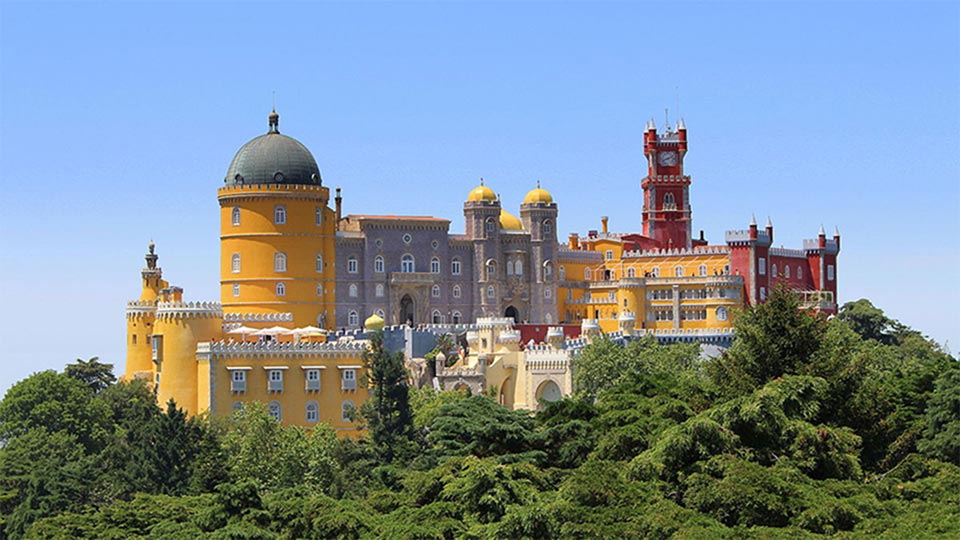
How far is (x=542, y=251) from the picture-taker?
100 meters

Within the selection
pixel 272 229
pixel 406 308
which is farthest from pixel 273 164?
pixel 406 308

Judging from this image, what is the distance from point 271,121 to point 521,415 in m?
43.3

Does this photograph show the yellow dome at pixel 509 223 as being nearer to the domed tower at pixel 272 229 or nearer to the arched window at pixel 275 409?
the domed tower at pixel 272 229

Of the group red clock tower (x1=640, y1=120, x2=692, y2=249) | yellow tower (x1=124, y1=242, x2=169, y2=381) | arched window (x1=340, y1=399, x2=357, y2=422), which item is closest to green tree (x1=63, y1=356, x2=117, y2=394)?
yellow tower (x1=124, y1=242, x2=169, y2=381)

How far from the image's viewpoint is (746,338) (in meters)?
50.2

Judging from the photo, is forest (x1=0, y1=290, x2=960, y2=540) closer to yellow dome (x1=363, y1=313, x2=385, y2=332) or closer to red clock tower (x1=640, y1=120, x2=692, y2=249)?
yellow dome (x1=363, y1=313, x2=385, y2=332)

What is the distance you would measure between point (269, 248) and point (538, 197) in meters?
18.5

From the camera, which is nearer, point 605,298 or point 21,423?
point 21,423

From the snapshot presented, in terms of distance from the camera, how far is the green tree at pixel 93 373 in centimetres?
8806

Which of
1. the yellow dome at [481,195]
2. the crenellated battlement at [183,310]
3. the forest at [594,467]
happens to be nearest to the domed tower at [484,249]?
the yellow dome at [481,195]

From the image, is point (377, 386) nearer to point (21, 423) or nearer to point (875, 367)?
point (21, 423)

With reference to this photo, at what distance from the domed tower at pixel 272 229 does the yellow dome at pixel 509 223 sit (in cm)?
1362

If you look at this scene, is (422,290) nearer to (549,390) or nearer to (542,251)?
(542,251)

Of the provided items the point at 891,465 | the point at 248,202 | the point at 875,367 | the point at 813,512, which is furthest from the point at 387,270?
the point at 813,512
